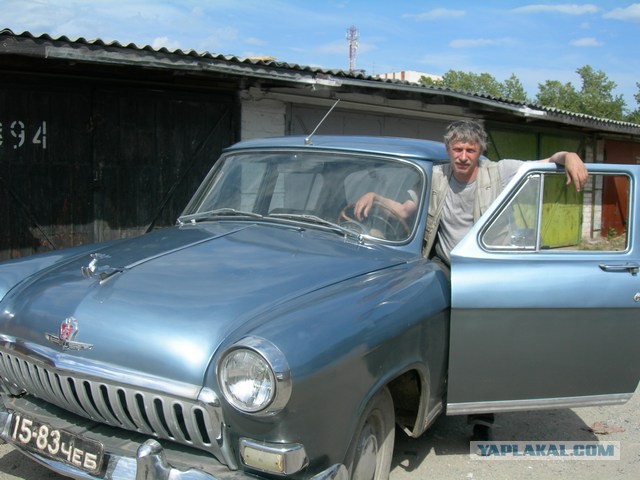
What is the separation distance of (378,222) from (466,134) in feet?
2.47

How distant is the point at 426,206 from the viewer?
147 inches

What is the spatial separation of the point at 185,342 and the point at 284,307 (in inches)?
16.5

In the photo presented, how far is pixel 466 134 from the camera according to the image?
3859 mm

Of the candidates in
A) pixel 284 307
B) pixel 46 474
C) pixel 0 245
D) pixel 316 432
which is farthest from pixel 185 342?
pixel 0 245

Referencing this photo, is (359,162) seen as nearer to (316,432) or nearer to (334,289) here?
(334,289)

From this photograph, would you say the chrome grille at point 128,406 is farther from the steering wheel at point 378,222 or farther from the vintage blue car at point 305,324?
the steering wheel at point 378,222

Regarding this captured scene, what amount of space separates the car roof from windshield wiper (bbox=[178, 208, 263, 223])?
0.53 m

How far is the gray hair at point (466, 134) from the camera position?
12.6 feet

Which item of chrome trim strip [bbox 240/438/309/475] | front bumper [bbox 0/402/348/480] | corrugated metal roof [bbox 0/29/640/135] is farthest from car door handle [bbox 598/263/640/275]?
A: corrugated metal roof [bbox 0/29/640/135]

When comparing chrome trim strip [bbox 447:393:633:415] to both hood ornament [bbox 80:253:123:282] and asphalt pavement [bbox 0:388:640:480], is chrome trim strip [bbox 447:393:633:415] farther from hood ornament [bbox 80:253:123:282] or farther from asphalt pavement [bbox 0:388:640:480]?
hood ornament [bbox 80:253:123:282]

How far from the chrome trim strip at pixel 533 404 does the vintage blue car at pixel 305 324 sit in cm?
1

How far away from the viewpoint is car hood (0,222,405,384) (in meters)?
2.54

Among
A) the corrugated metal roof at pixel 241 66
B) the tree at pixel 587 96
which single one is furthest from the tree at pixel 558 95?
the corrugated metal roof at pixel 241 66

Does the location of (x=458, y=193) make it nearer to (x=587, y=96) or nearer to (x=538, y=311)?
(x=538, y=311)
